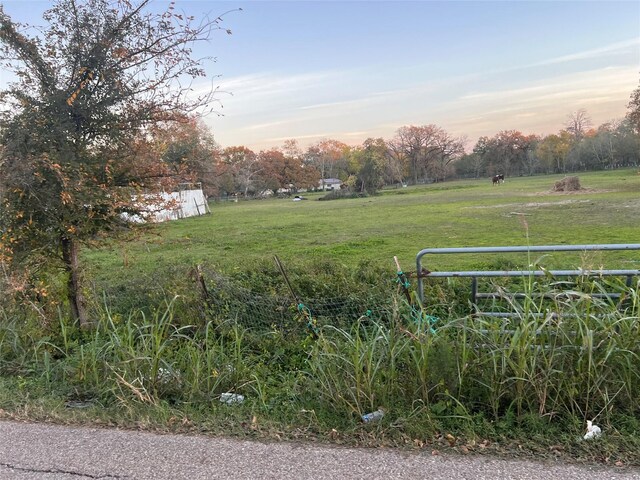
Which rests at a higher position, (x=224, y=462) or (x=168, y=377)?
(x=168, y=377)

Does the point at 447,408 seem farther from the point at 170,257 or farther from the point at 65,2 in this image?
the point at 170,257

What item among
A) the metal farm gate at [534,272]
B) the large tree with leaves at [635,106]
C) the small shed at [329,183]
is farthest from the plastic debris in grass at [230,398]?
the small shed at [329,183]

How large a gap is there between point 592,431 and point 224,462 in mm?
2137

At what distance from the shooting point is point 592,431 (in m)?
2.63

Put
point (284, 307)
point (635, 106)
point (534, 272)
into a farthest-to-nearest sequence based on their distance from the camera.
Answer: point (635, 106), point (284, 307), point (534, 272)

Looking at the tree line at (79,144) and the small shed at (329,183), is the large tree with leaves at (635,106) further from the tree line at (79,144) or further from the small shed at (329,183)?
the small shed at (329,183)

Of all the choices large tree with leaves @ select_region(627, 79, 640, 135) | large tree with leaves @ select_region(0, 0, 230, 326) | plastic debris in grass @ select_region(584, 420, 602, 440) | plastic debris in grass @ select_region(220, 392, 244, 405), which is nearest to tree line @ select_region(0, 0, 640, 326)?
large tree with leaves @ select_region(0, 0, 230, 326)

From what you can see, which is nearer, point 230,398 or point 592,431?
point 592,431

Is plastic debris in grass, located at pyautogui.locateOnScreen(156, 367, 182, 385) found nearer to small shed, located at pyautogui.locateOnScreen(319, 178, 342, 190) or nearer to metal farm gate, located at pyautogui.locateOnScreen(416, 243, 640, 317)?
metal farm gate, located at pyautogui.locateOnScreen(416, 243, 640, 317)

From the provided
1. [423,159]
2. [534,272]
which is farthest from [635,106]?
[423,159]

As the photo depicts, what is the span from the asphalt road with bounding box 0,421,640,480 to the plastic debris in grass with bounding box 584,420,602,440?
293mm

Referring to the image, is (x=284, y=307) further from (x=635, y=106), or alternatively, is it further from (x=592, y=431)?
(x=635, y=106)

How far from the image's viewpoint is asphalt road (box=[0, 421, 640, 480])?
235 centimetres

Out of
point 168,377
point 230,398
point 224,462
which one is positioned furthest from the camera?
point 168,377
